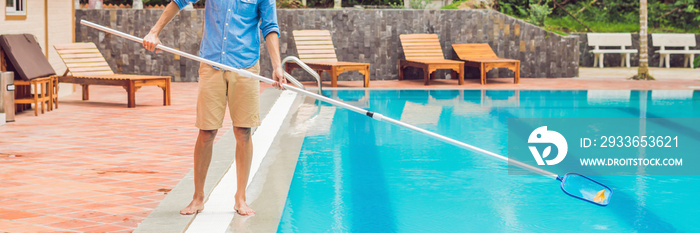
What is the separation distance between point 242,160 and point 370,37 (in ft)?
39.9

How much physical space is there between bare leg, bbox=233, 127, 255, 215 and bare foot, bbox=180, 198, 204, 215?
0.68 ft

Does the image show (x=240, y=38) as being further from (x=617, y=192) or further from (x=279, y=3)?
(x=279, y=3)

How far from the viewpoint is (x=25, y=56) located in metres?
10.2

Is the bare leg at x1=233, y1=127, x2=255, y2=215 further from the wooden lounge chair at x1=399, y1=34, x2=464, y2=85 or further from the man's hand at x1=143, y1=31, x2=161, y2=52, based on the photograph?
the wooden lounge chair at x1=399, y1=34, x2=464, y2=85

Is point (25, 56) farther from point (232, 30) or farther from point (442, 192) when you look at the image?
point (232, 30)

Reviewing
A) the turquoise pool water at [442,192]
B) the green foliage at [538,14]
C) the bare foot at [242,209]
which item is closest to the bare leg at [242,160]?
the bare foot at [242,209]

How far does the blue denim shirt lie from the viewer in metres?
4.59

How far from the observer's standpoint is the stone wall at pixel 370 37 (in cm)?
1603

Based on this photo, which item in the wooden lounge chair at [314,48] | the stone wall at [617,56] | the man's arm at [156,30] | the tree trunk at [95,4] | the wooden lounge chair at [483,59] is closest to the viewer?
the man's arm at [156,30]

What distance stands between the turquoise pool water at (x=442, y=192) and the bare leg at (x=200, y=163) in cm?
49

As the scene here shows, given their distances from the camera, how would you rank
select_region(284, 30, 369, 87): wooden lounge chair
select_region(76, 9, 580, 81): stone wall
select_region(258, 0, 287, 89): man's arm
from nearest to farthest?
select_region(258, 0, 287, 89): man's arm < select_region(284, 30, 369, 87): wooden lounge chair < select_region(76, 9, 580, 81): stone wall

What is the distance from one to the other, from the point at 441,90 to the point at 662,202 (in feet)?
29.9

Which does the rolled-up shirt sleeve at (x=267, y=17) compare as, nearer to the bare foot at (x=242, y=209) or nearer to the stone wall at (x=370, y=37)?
the bare foot at (x=242, y=209)

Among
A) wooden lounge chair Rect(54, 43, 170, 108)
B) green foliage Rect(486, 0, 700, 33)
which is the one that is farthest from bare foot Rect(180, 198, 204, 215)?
green foliage Rect(486, 0, 700, 33)
